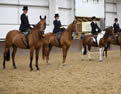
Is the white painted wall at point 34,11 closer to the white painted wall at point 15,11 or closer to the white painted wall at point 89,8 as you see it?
the white painted wall at point 15,11

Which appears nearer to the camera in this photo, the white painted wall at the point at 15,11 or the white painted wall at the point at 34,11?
the white painted wall at the point at 15,11

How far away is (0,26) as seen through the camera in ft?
48.5

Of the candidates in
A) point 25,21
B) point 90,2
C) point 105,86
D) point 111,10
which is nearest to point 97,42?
point 25,21

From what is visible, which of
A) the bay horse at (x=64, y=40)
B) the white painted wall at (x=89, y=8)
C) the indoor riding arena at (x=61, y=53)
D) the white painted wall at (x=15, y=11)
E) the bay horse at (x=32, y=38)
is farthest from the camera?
the white painted wall at (x=89, y=8)

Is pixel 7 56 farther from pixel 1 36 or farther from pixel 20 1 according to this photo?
pixel 20 1

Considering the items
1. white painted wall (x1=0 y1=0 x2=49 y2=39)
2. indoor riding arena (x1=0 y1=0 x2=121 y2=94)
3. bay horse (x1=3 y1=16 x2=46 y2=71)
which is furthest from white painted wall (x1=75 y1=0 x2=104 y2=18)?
bay horse (x1=3 y1=16 x2=46 y2=71)

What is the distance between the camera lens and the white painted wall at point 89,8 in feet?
59.3

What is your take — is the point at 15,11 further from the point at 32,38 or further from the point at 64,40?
the point at 32,38

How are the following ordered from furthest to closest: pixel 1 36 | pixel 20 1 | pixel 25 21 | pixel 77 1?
pixel 77 1 < pixel 20 1 < pixel 1 36 < pixel 25 21

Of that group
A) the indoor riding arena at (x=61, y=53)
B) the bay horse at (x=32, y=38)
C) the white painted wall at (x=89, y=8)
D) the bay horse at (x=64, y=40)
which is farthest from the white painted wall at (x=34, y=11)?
the bay horse at (x=32, y=38)

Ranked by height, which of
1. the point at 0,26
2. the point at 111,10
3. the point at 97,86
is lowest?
the point at 97,86

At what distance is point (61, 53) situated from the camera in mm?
16266

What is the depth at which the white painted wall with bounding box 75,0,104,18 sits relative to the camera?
59.3ft

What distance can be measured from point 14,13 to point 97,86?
11.4 meters
